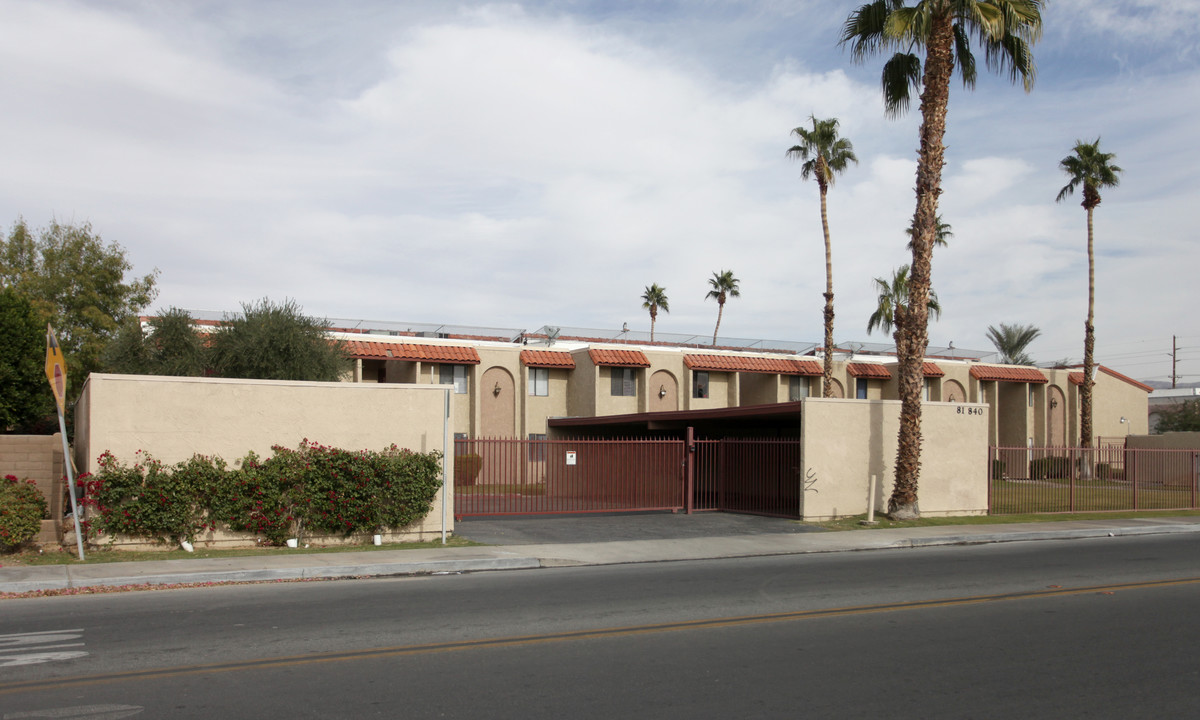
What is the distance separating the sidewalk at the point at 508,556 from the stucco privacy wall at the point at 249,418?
7.18ft

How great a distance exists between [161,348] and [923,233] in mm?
25498

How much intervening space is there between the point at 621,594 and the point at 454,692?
4.92 meters

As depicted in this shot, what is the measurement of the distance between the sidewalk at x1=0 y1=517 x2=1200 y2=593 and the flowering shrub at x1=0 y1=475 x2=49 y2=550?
4.09ft

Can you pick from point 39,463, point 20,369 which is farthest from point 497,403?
point 39,463

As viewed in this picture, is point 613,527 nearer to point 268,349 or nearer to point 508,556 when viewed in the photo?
point 508,556

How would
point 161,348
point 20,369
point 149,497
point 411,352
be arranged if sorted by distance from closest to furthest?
point 149,497 < point 161,348 < point 20,369 < point 411,352

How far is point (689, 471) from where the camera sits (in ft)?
77.6

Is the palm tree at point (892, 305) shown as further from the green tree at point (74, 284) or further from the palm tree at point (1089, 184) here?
the green tree at point (74, 284)

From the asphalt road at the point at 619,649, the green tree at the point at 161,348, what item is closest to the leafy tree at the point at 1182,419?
the asphalt road at the point at 619,649

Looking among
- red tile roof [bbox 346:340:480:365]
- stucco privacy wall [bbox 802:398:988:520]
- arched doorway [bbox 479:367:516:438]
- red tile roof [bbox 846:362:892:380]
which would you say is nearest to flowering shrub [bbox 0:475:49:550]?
stucco privacy wall [bbox 802:398:988:520]

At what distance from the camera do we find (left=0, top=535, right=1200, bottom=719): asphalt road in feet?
21.4

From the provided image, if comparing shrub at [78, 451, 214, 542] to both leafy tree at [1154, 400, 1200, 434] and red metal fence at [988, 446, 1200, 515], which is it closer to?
red metal fence at [988, 446, 1200, 515]

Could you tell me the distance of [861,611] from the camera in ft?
33.8

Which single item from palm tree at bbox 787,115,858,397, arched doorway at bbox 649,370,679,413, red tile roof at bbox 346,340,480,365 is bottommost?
arched doorway at bbox 649,370,679,413
